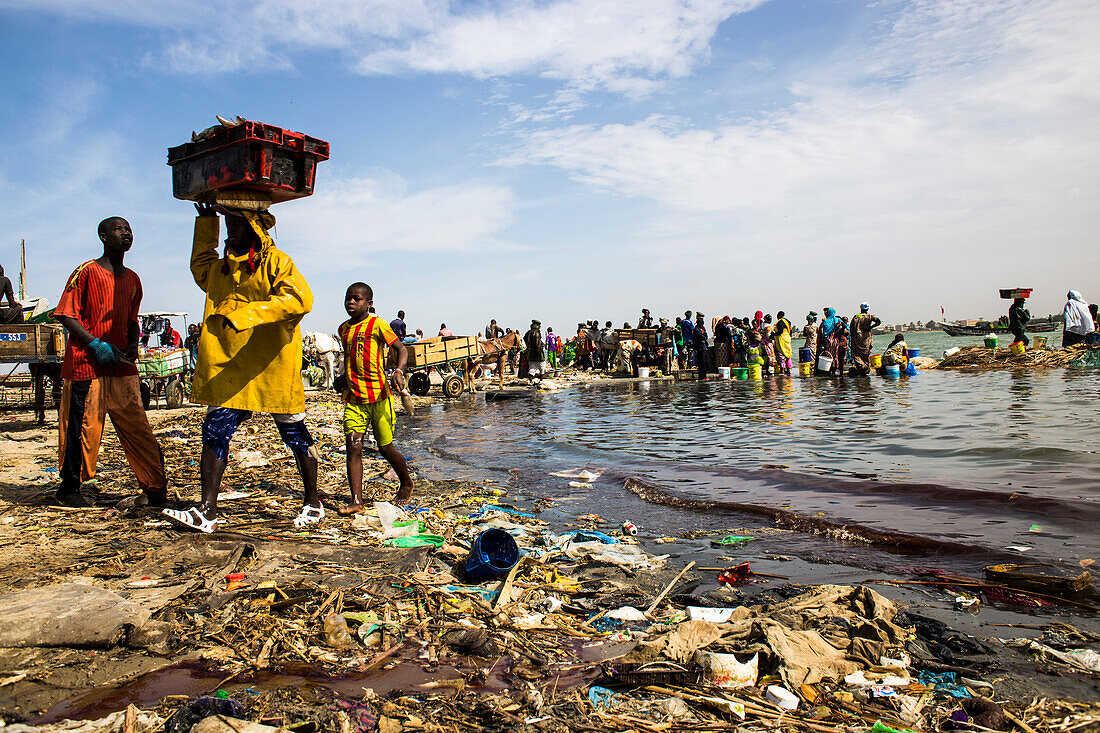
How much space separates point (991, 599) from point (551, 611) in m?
2.55

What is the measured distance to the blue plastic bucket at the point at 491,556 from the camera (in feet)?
12.5

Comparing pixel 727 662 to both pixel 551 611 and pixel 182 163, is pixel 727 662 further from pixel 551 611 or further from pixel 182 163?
pixel 182 163

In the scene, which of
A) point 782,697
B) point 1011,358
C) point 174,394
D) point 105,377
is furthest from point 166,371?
point 1011,358

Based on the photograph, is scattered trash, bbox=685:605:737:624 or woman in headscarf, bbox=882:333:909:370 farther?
woman in headscarf, bbox=882:333:909:370

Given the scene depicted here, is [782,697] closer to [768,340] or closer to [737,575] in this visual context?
[737,575]

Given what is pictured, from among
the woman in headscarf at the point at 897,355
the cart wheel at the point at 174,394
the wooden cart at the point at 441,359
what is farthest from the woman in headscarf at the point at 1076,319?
the cart wheel at the point at 174,394

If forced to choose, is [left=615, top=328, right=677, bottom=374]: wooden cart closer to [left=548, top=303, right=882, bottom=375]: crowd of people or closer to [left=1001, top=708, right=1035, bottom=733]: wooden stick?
[left=548, top=303, right=882, bottom=375]: crowd of people

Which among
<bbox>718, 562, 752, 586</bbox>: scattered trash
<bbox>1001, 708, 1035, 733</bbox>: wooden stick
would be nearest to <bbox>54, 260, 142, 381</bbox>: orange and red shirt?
<bbox>718, 562, 752, 586</bbox>: scattered trash

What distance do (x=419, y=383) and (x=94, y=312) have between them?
53.2ft

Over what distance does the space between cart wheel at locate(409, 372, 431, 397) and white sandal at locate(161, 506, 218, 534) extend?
16215 mm

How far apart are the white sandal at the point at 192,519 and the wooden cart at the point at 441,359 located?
1473cm

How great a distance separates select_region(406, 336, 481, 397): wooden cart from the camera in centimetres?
1959

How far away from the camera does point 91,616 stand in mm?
2746

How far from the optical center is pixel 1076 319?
2047cm
